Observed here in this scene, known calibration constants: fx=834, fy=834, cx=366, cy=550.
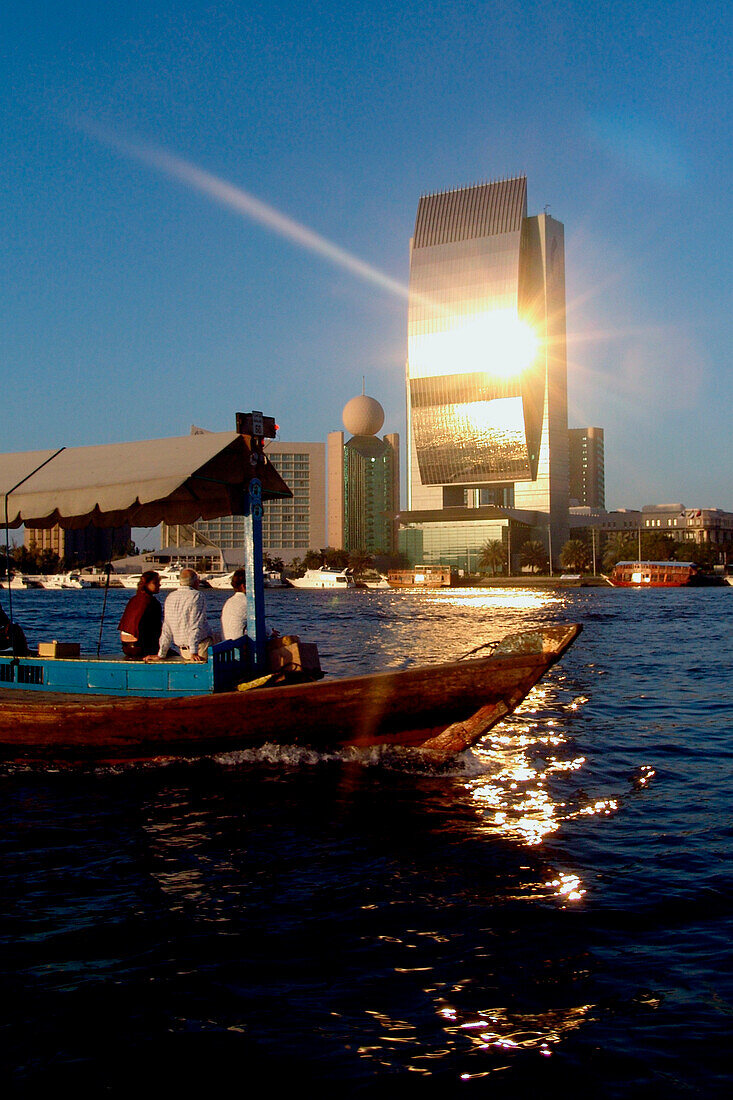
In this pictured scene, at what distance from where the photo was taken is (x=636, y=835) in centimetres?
775

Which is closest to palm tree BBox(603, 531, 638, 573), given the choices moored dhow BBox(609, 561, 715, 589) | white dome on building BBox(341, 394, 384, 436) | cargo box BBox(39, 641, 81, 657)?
moored dhow BBox(609, 561, 715, 589)

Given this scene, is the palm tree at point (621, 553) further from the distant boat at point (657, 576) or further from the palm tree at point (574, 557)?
the distant boat at point (657, 576)

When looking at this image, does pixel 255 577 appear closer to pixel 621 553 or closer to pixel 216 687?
pixel 216 687

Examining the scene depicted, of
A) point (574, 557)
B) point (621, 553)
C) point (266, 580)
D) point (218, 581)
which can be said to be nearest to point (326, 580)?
point (266, 580)

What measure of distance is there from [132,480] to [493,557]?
139365 millimetres

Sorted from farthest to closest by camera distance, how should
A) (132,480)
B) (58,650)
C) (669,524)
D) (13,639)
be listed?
(669,524), (13,639), (58,650), (132,480)

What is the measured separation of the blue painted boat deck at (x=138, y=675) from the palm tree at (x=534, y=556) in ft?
464

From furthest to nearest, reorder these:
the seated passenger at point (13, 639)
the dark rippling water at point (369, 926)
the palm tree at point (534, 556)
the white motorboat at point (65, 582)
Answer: the palm tree at point (534, 556), the white motorboat at point (65, 582), the seated passenger at point (13, 639), the dark rippling water at point (369, 926)

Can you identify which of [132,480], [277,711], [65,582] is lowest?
[65,582]

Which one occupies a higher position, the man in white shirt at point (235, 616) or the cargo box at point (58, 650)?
the man in white shirt at point (235, 616)

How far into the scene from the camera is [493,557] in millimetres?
146625

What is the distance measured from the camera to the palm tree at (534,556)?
489 ft

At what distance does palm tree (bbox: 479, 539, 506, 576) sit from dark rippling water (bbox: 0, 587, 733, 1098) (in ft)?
448

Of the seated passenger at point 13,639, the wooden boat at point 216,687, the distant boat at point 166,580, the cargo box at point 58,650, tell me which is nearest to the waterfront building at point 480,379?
the distant boat at point 166,580
